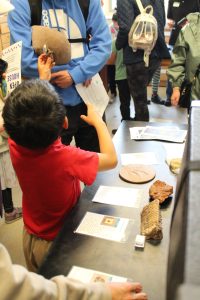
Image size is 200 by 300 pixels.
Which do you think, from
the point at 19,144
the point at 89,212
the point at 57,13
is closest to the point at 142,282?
the point at 89,212

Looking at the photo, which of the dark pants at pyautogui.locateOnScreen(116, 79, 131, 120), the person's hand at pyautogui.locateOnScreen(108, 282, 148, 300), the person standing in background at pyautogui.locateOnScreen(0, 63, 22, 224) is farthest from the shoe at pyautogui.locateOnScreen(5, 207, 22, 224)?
the dark pants at pyautogui.locateOnScreen(116, 79, 131, 120)

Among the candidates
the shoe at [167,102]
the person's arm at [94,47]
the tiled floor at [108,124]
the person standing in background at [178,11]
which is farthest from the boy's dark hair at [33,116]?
the shoe at [167,102]

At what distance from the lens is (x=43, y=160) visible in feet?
3.78

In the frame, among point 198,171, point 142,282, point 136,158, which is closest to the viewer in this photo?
point 198,171

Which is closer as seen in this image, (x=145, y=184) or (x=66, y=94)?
(x=145, y=184)

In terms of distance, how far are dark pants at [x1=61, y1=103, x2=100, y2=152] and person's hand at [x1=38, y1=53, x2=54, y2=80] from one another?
0.27 metres

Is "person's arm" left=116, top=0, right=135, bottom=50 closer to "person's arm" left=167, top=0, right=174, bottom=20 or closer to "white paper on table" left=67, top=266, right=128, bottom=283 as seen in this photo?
"person's arm" left=167, top=0, right=174, bottom=20

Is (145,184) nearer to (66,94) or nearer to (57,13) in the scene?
(66,94)

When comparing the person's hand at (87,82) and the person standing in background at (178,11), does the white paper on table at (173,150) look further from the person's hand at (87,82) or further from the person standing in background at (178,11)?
the person standing in background at (178,11)

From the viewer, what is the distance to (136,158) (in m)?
1.59

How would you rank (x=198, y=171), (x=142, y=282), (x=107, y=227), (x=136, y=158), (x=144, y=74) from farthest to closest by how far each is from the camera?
(x=144, y=74)
(x=136, y=158)
(x=107, y=227)
(x=142, y=282)
(x=198, y=171)

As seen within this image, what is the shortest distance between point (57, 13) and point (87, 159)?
2.92 feet

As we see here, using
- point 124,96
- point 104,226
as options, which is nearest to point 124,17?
point 124,96

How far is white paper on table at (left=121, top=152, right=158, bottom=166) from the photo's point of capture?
155 centimetres
